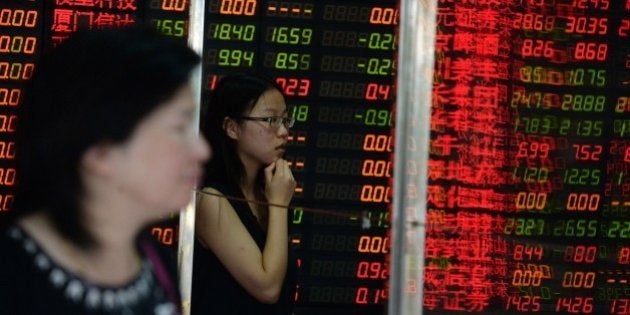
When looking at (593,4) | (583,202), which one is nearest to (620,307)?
(583,202)

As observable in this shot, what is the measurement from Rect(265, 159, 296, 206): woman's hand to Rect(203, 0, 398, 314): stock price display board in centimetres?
188

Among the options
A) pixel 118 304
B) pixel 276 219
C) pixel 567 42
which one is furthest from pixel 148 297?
pixel 567 42

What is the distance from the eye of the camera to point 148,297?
1.36 metres

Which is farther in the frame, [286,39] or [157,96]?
[286,39]

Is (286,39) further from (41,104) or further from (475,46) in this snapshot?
(41,104)

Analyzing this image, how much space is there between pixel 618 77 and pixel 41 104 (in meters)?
2.50

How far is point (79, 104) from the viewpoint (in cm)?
129

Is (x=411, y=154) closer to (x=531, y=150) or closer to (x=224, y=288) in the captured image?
(x=224, y=288)

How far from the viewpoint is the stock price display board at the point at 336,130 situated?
179 inches

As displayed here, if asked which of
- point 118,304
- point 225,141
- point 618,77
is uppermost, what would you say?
point 618,77

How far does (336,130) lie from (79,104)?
11.0ft

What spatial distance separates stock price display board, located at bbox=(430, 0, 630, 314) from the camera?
296cm

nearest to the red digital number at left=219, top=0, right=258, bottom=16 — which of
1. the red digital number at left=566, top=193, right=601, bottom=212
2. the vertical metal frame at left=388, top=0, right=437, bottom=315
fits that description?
the red digital number at left=566, top=193, right=601, bottom=212

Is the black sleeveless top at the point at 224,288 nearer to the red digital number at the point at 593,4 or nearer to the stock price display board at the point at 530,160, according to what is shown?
the stock price display board at the point at 530,160
